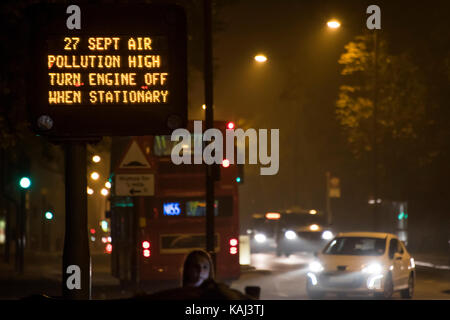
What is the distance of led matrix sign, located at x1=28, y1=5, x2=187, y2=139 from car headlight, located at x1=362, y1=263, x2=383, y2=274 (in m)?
12.4

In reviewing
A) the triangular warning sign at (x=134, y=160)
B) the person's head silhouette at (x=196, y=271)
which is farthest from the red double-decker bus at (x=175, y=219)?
the person's head silhouette at (x=196, y=271)

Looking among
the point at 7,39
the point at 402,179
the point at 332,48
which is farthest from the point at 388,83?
the point at 7,39

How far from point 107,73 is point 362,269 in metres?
12.8

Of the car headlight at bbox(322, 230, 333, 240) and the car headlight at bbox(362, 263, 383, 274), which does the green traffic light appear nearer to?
the car headlight at bbox(322, 230, 333, 240)

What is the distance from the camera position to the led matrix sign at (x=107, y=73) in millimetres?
9414

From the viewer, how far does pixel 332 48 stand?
57.3m

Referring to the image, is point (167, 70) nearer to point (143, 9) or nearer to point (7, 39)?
point (143, 9)

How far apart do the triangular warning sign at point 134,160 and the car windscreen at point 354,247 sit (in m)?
5.22

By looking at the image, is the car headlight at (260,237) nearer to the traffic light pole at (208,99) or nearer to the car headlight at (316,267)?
the car headlight at (316,267)

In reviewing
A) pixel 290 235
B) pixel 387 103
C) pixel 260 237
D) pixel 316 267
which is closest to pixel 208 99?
pixel 316 267

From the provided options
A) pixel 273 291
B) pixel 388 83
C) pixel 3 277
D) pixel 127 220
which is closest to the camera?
pixel 273 291

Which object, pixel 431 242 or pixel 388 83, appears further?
pixel 431 242

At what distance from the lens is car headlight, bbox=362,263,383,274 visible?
2112 cm

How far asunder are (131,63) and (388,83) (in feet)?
107
